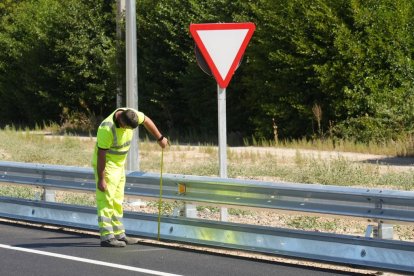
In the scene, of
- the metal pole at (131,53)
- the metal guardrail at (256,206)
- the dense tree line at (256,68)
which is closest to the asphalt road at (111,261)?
the metal guardrail at (256,206)

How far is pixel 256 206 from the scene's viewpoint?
10766 mm

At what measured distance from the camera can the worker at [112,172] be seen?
1125 cm

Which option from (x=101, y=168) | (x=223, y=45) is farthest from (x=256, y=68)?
(x=101, y=168)

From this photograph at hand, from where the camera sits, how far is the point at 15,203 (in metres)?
13.6

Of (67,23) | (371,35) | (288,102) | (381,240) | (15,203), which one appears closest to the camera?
(381,240)

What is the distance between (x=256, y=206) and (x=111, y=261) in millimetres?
1680

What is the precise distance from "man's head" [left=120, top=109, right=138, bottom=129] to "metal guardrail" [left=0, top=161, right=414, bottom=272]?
0.92 metres

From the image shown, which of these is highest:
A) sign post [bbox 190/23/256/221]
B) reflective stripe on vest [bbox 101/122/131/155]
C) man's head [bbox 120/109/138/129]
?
sign post [bbox 190/23/256/221]

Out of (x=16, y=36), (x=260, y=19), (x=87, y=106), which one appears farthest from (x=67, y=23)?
(x=260, y=19)

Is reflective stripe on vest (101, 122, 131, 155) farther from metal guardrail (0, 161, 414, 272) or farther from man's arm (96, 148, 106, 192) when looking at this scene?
metal guardrail (0, 161, 414, 272)

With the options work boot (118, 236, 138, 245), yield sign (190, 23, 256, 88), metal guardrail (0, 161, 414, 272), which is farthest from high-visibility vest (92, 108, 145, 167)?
yield sign (190, 23, 256, 88)

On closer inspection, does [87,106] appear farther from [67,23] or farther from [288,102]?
[288,102]

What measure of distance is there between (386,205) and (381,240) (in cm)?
34

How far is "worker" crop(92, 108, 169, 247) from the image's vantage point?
443 inches
